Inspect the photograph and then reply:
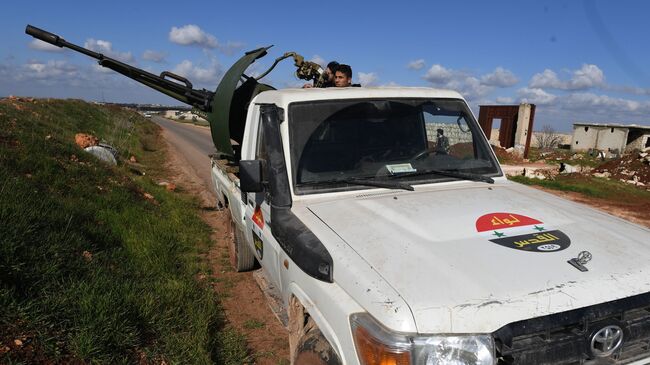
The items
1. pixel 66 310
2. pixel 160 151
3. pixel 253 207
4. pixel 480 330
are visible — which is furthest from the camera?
pixel 160 151

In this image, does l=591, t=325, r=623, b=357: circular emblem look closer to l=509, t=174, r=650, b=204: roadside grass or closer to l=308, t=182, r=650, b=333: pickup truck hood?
l=308, t=182, r=650, b=333: pickup truck hood

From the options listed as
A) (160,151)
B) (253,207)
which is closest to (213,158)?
(253,207)

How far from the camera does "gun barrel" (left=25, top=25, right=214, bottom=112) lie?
6742mm

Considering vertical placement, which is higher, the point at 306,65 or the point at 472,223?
the point at 306,65

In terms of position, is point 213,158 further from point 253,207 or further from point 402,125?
point 402,125

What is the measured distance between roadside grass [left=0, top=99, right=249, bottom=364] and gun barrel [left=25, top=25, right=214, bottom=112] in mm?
1819

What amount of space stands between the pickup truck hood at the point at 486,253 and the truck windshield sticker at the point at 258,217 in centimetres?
78

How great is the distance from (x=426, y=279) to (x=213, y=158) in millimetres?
5105

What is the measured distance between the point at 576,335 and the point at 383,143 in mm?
1835

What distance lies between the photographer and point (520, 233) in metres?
2.24

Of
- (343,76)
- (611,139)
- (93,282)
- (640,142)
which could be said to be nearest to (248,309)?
(93,282)

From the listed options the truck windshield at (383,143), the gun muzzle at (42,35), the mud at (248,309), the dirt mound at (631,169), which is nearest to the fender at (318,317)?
the truck windshield at (383,143)

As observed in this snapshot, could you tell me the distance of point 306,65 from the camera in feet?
20.1

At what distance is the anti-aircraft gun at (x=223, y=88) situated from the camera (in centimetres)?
545
